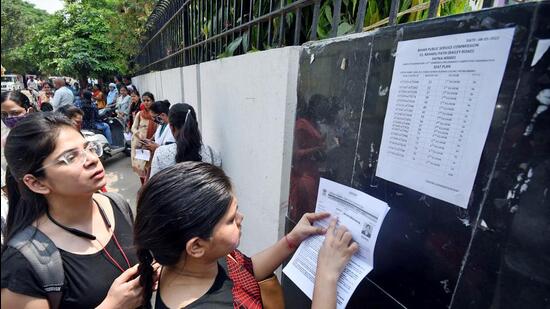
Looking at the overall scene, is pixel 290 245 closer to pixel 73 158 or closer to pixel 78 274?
pixel 78 274

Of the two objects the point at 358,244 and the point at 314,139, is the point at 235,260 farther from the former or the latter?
the point at 314,139

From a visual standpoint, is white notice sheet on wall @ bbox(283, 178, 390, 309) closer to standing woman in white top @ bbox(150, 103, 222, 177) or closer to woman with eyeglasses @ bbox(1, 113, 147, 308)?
woman with eyeglasses @ bbox(1, 113, 147, 308)

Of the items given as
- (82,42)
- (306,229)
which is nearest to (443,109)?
(306,229)

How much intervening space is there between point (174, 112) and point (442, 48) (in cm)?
225

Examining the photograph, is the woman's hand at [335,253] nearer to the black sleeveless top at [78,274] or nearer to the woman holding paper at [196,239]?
the woman holding paper at [196,239]

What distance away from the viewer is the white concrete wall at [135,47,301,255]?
1750 mm

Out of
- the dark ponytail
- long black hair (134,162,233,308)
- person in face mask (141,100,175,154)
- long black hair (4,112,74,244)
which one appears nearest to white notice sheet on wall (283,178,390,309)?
long black hair (134,162,233,308)

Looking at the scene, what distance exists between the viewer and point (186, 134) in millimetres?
2488

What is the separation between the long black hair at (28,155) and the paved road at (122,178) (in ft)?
10.8

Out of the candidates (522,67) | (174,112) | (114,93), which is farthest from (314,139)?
(114,93)

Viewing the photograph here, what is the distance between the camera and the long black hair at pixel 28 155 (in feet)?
3.66

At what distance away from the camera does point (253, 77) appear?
2.11 metres

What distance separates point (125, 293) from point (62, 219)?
17.2 inches

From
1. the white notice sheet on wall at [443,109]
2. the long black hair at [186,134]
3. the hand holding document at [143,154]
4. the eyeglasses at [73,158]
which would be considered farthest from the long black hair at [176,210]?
the hand holding document at [143,154]
